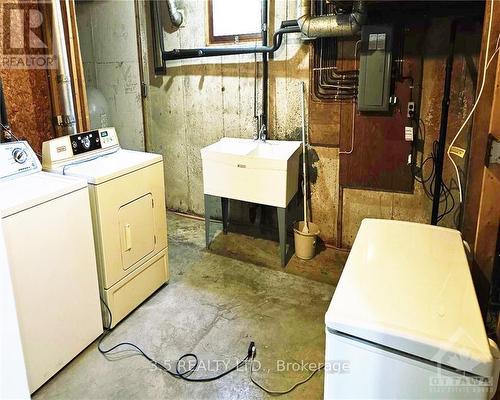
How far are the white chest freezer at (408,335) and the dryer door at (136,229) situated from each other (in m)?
1.44

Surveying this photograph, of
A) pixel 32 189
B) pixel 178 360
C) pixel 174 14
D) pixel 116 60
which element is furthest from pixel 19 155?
pixel 116 60

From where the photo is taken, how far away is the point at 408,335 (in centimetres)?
121

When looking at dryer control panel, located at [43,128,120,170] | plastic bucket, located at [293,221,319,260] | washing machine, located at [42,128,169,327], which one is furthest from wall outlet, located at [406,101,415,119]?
dryer control panel, located at [43,128,120,170]

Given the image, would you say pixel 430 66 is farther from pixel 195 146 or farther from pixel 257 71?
pixel 195 146

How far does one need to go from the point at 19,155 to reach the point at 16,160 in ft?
0.11

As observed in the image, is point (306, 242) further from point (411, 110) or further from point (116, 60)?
point (116, 60)

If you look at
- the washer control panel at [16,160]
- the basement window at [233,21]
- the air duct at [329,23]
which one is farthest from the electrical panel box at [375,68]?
the washer control panel at [16,160]

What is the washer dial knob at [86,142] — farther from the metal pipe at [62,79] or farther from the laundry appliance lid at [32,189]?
the laundry appliance lid at [32,189]

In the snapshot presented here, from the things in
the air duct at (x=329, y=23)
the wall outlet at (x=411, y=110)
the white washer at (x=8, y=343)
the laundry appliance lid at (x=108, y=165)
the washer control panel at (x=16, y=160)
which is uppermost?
the air duct at (x=329, y=23)

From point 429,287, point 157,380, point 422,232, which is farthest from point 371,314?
point 157,380

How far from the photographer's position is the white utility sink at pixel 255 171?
3029 mm

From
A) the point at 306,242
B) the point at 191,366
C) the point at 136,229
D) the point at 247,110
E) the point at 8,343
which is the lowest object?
the point at 191,366

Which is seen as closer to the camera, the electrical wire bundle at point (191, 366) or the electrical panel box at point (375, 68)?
the electrical wire bundle at point (191, 366)

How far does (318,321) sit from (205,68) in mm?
2422
